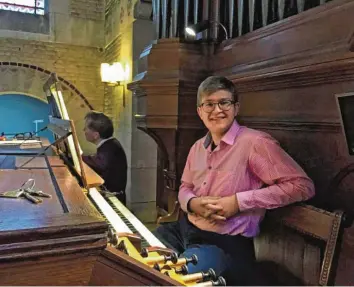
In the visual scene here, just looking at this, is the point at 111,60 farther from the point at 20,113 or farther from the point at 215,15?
the point at 215,15

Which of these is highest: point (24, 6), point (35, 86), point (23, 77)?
point (24, 6)

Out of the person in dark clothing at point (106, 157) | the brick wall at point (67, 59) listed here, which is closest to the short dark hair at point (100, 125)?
the person in dark clothing at point (106, 157)

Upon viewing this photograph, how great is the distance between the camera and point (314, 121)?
1700mm

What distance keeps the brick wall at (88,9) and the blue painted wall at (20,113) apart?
1.83 meters

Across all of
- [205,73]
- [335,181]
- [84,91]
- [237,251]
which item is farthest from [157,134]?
[84,91]

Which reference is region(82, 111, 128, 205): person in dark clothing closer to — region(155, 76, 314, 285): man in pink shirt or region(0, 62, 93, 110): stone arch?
region(155, 76, 314, 285): man in pink shirt

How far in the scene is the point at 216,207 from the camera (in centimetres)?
174

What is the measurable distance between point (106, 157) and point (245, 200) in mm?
2279

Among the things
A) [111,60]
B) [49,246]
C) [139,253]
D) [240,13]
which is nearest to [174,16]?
[240,13]

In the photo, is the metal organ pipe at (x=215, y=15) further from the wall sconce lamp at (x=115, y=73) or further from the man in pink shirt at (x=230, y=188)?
the wall sconce lamp at (x=115, y=73)

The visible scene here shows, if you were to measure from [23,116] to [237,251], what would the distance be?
20.9ft

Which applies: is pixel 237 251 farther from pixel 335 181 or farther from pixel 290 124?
pixel 290 124

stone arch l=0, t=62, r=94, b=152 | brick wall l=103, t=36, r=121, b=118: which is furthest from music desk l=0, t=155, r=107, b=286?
stone arch l=0, t=62, r=94, b=152

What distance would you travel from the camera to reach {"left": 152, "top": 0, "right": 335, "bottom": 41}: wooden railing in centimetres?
196
